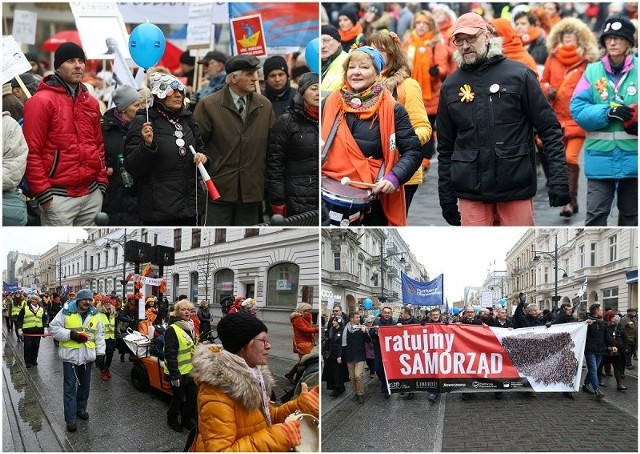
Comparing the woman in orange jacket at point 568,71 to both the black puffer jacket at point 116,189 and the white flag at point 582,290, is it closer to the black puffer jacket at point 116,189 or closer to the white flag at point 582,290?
the white flag at point 582,290

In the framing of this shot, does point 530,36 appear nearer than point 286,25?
No

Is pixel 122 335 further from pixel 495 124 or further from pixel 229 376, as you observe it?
pixel 495 124

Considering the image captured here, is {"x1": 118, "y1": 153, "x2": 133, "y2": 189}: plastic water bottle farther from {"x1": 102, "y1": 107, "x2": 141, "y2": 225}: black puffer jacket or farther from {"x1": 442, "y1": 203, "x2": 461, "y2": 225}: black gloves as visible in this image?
{"x1": 442, "y1": 203, "x2": 461, "y2": 225}: black gloves

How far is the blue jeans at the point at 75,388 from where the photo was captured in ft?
20.1

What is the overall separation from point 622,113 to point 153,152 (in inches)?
143

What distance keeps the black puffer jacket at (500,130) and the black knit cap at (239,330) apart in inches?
80.8

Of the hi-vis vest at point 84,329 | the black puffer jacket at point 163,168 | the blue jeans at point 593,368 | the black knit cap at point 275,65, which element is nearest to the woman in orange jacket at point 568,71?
the blue jeans at point 593,368

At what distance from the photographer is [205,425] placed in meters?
4.19

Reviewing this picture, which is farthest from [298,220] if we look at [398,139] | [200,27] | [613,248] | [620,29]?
Answer: [200,27]

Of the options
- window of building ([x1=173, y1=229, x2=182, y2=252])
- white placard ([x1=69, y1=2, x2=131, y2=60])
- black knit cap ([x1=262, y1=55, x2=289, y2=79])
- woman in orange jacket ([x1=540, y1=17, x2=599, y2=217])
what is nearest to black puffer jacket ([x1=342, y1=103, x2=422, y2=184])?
window of building ([x1=173, y1=229, x2=182, y2=252])

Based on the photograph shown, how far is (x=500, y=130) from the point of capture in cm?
560

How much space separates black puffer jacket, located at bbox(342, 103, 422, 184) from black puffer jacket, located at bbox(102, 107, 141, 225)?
1.84m

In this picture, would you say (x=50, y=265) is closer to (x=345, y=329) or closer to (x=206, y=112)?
(x=206, y=112)

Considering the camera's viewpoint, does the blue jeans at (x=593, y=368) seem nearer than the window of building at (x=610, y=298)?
No
